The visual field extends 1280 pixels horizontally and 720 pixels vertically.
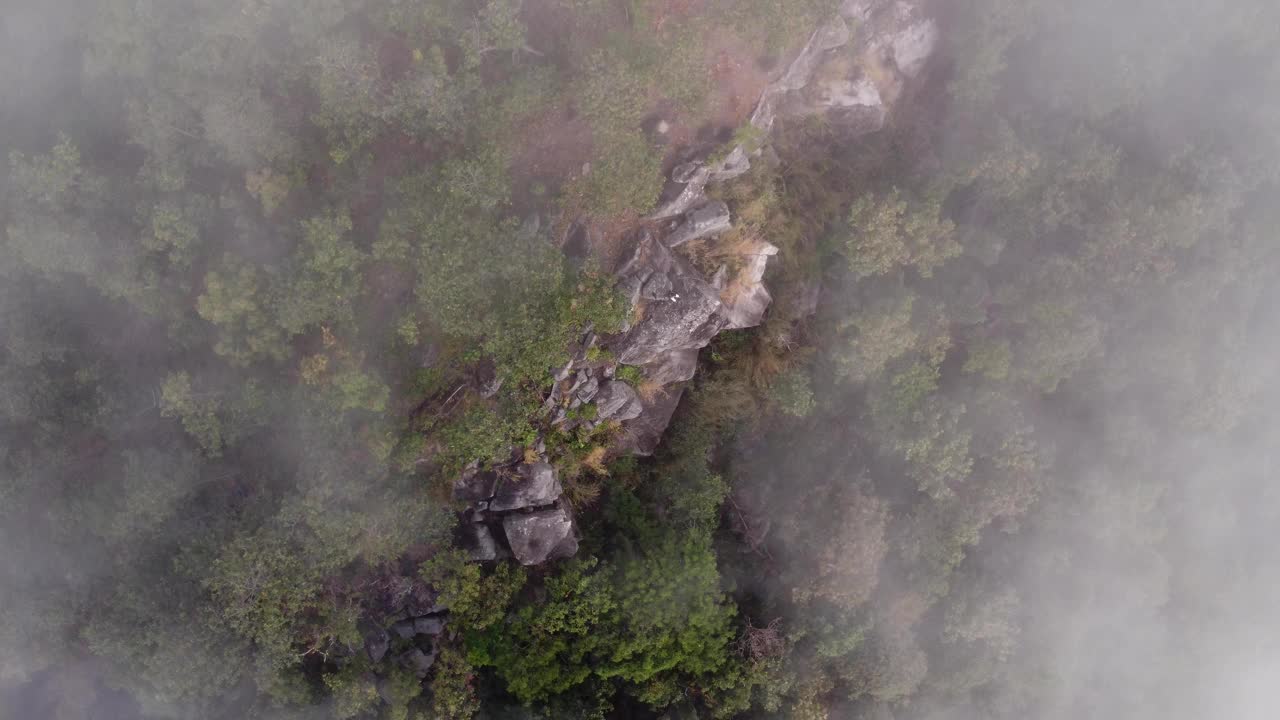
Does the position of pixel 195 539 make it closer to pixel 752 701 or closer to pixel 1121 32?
pixel 752 701

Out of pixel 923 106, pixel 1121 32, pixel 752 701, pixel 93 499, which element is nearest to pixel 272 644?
pixel 93 499

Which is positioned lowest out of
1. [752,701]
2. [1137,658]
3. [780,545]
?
[1137,658]

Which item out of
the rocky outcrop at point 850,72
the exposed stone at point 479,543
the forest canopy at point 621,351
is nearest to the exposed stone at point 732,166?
the rocky outcrop at point 850,72

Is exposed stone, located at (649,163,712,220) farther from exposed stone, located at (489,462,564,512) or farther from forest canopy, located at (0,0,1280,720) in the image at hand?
exposed stone, located at (489,462,564,512)

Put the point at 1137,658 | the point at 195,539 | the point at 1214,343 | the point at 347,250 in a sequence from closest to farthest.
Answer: the point at 347,250 < the point at 195,539 < the point at 1214,343 < the point at 1137,658

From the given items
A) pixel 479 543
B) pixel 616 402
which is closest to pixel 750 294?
pixel 616 402
